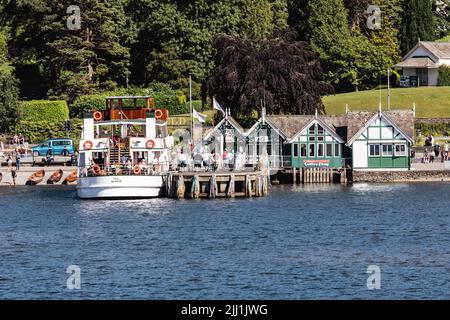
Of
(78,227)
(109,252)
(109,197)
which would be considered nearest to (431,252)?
(109,252)

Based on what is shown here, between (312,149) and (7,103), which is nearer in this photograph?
(312,149)

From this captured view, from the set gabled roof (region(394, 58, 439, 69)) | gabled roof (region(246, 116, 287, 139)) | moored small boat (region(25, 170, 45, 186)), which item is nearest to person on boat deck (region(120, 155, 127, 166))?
moored small boat (region(25, 170, 45, 186))

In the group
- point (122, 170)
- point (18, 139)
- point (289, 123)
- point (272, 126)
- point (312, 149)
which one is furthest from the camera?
point (18, 139)

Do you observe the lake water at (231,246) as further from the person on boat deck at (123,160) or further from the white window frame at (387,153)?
the white window frame at (387,153)

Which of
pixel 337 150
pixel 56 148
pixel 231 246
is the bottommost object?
pixel 231 246

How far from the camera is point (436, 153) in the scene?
12962cm

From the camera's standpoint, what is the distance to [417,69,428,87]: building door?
167 m

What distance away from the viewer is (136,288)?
59469mm

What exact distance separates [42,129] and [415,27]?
2174 inches

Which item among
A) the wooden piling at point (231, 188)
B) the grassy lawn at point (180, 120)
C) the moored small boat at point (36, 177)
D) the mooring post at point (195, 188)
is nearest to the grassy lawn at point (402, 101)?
the grassy lawn at point (180, 120)

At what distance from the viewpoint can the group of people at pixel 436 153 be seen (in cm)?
A: 12544

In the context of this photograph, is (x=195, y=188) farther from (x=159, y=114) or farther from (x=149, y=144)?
(x=159, y=114)

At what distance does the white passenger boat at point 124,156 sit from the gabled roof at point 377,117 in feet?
62.0

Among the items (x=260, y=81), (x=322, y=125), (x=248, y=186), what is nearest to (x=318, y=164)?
(x=322, y=125)
